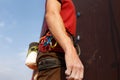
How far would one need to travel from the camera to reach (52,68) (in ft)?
6.07

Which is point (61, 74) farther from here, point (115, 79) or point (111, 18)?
point (111, 18)

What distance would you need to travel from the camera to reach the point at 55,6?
189cm

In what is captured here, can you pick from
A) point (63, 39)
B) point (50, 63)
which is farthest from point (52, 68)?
point (63, 39)

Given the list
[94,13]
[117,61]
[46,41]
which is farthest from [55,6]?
[94,13]

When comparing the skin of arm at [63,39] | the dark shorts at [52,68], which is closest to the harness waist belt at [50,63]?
the dark shorts at [52,68]

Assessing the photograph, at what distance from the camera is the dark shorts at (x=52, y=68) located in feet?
6.03

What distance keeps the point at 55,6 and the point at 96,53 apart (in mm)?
1708

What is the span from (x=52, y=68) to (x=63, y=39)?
0.22 meters

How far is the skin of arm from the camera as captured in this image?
5.34 feet

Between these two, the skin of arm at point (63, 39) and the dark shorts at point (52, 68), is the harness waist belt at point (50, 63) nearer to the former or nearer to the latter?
the dark shorts at point (52, 68)

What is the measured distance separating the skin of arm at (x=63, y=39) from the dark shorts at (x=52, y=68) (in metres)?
0.16

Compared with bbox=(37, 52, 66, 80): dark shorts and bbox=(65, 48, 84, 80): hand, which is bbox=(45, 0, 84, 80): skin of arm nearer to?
bbox=(65, 48, 84, 80): hand

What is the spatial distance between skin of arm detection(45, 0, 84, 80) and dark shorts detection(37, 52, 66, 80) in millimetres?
161

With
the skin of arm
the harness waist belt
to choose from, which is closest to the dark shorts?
the harness waist belt
